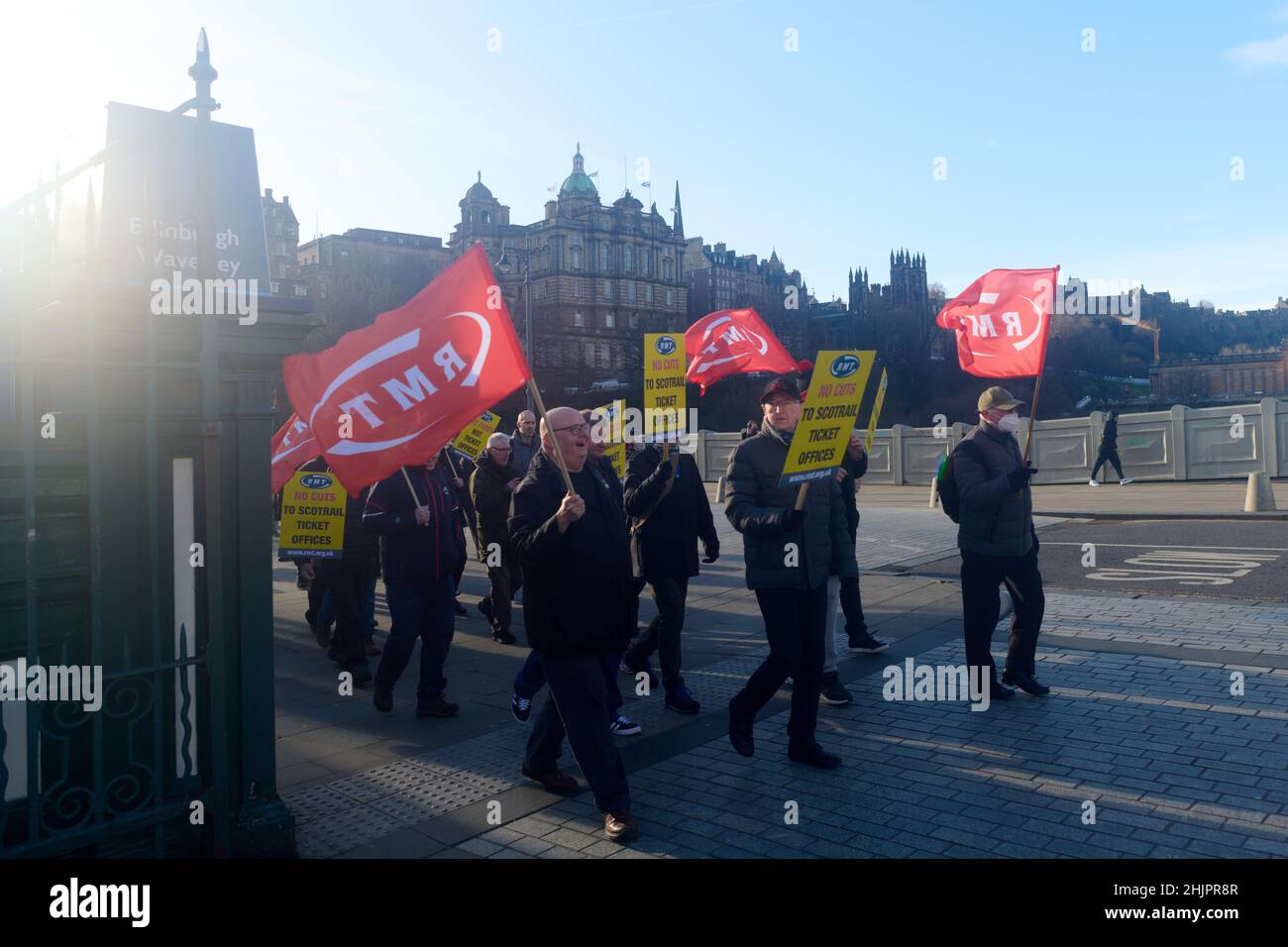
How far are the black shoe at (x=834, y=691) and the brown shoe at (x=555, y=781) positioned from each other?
2026mm

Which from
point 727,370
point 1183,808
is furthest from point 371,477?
point 727,370

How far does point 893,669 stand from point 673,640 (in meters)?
1.74

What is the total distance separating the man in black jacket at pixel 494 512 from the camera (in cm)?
902

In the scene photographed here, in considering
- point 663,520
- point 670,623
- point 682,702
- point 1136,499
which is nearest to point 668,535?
point 663,520

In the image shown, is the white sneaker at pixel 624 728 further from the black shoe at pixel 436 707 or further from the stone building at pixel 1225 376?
the stone building at pixel 1225 376

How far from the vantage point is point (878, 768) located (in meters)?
5.30

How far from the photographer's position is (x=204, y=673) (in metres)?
4.29

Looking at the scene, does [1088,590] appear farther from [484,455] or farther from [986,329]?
[484,455]

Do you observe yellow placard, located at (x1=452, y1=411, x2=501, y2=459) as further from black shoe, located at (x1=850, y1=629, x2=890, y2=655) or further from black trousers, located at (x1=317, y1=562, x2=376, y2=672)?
black shoe, located at (x1=850, y1=629, x2=890, y2=655)

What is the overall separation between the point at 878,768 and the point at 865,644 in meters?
2.75

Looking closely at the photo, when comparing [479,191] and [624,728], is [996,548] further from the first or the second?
[479,191]

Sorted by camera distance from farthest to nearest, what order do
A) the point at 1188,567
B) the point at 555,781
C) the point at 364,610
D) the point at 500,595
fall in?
the point at 1188,567
the point at 500,595
the point at 364,610
the point at 555,781

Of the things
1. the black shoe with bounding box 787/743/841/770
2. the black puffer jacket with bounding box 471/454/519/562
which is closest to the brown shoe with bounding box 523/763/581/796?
the black shoe with bounding box 787/743/841/770

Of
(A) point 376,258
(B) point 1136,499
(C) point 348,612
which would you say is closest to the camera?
(C) point 348,612
